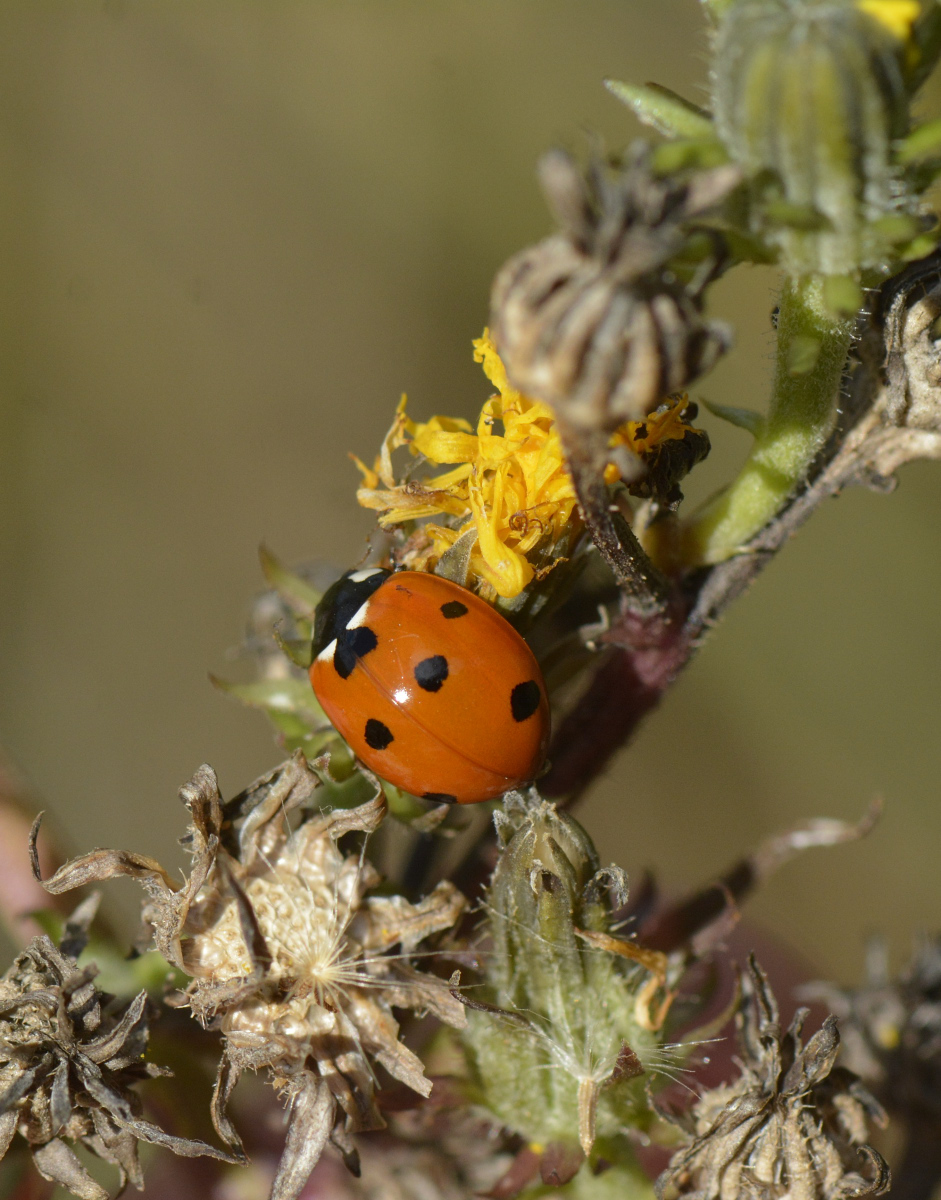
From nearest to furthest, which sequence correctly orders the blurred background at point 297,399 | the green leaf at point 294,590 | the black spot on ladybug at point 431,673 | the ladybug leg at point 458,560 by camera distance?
1. the ladybug leg at point 458,560
2. the black spot on ladybug at point 431,673
3. the green leaf at point 294,590
4. the blurred background at point 297,399

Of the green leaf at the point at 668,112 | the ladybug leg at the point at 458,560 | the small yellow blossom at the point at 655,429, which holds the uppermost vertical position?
the green leaf at the point at 668,112

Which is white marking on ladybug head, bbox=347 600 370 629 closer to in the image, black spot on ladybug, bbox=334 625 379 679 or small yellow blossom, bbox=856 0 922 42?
black spot on ladybug, bbox=334 625 379 679

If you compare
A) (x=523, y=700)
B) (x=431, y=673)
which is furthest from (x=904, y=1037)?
(x=431, y=673)

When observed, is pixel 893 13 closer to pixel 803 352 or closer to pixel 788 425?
pixel 803 352

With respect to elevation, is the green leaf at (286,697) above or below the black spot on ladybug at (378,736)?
below

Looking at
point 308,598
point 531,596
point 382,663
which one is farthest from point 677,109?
point 308,598

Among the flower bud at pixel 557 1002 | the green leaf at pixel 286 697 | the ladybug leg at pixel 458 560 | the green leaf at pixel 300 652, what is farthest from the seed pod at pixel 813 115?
the green leaf at pixel 286 697

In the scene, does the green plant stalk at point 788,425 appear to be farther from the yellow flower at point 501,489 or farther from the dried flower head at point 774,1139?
the dried flower head at point 774,1139
